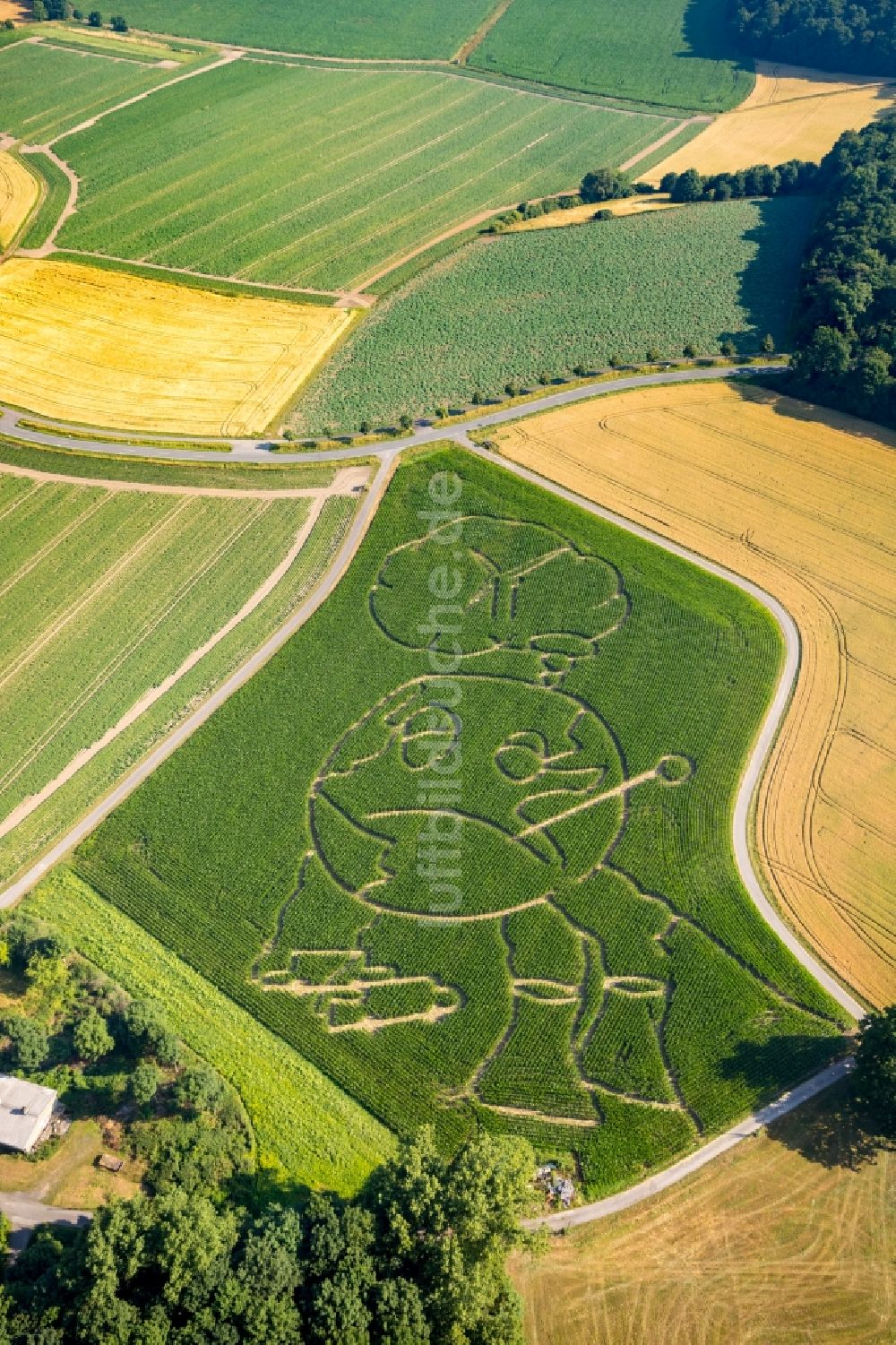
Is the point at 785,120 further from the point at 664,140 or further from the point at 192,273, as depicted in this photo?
the point at 192,273

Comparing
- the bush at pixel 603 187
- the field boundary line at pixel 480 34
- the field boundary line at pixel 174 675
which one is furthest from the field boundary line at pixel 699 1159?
the field boundary line at pixel 480 34

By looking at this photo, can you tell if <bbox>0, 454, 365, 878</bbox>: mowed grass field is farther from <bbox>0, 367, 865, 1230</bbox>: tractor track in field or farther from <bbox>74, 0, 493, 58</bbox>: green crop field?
<bbox>74, 0, 493, 58</bbox>: green crop field

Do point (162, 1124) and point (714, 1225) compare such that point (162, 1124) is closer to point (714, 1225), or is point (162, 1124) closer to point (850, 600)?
point (714, 1225)

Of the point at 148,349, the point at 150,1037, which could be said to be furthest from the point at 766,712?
the point at 148,349

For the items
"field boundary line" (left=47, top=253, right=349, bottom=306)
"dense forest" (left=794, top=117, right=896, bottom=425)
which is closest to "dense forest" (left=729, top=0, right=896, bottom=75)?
"dense forest" (left=794, top=117, right=896, bottom=425)

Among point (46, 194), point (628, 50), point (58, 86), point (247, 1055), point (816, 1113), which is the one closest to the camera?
point (816, 1113)
